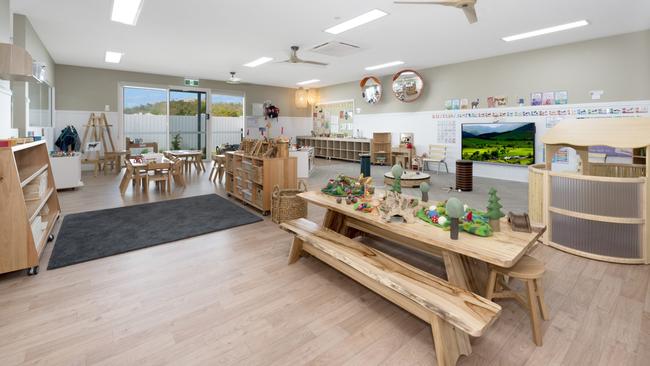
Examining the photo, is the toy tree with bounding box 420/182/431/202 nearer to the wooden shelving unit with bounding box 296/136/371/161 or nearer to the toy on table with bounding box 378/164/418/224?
the toy on table with bounding box 378/164/418/224

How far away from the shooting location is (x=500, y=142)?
7.90m

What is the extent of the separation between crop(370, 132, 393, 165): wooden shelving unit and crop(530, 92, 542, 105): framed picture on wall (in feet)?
13.9

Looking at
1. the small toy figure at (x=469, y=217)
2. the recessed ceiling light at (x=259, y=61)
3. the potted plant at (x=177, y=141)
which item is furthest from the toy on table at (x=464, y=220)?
the potted plant at (x=177, y=141)

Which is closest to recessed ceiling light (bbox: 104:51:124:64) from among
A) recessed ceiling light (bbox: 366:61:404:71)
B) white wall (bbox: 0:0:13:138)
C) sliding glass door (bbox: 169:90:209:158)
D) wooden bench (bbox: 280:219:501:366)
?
sliding glass door (bbox: 169:90:209:158)

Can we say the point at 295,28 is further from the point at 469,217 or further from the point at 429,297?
the point at 429,297

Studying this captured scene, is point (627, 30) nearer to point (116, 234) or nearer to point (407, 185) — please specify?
point (407, 185)

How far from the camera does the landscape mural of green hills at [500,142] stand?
7484 millimetres

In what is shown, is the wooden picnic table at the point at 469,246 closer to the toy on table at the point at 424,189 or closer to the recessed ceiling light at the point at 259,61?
the toy on table at the point at 424,189

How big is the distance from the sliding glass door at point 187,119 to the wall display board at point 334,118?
183 inches

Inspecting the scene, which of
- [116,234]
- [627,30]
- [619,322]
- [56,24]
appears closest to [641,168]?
[619,322]

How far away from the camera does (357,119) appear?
11984mm

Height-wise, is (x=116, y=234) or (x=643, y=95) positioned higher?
(x=643, y=95)

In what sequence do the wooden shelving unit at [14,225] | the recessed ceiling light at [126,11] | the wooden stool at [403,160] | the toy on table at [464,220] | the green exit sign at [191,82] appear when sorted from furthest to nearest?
the green exit sign at [191,82]
the wooden stool at [403,160]
the recessed ceiling light at [126,11]
the wooden shelving unit at [14,225]
the toy on table at [464,220]

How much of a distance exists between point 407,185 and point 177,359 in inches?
212
